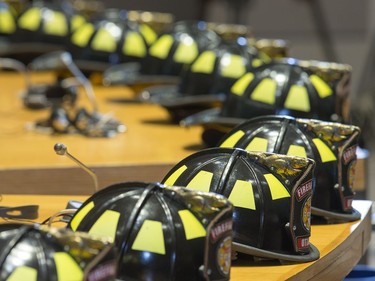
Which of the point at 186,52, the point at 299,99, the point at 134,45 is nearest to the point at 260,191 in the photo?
the point at 299,99

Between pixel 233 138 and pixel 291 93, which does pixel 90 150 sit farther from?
pixel 233 138

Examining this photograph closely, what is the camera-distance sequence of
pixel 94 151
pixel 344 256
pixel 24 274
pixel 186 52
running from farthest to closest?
pixel 186 52
pixel 94 151
pixel 344 256
pixel 24 274

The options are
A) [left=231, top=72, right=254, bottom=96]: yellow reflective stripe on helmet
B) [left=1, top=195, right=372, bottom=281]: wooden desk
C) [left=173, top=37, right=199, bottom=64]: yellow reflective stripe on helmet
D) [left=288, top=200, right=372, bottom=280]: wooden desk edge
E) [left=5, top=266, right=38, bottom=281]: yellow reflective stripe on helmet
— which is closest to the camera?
[left=5, top=266, right=38, bottom=281]: yellow reflective stripe on helmet

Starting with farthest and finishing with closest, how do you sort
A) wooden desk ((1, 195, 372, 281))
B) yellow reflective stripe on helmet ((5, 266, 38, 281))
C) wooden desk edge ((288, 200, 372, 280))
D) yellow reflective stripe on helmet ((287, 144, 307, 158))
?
yellow reflective stripe on helmet ((287, 144, 307, 158)) → wooden desk edge ((288, 200, 372, 280)) → wooden desk ((1, 195, 372, 281)) → yellow reflective stripe on helmet ((5, 266, 38, 281))

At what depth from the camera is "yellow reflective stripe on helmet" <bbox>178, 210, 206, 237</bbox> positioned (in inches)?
81.4

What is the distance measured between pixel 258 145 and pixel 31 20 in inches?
114

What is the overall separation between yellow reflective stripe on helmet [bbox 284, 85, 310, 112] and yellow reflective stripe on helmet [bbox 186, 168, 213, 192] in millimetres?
1201

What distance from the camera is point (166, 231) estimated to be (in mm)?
2070

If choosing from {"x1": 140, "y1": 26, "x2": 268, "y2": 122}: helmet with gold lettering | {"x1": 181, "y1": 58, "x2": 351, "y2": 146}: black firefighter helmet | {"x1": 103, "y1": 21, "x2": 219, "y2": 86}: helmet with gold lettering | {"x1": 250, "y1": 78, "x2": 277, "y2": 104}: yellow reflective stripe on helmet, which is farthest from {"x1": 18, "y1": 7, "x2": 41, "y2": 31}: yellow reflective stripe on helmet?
{"x1": 250, "y1": 78, "x2": 277, "y2": 104}: yellow reflective stripe on helmet

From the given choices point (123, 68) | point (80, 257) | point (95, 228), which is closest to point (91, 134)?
point (123, 68)

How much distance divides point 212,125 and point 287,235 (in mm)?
1404

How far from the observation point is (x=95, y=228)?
6.82 feet

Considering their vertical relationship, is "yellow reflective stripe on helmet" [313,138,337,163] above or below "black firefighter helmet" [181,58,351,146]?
below

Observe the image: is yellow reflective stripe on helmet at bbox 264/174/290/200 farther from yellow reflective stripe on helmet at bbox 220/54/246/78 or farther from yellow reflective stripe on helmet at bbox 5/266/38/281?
yellow reflective stripe on helmet at bbox 220/54/246/78
